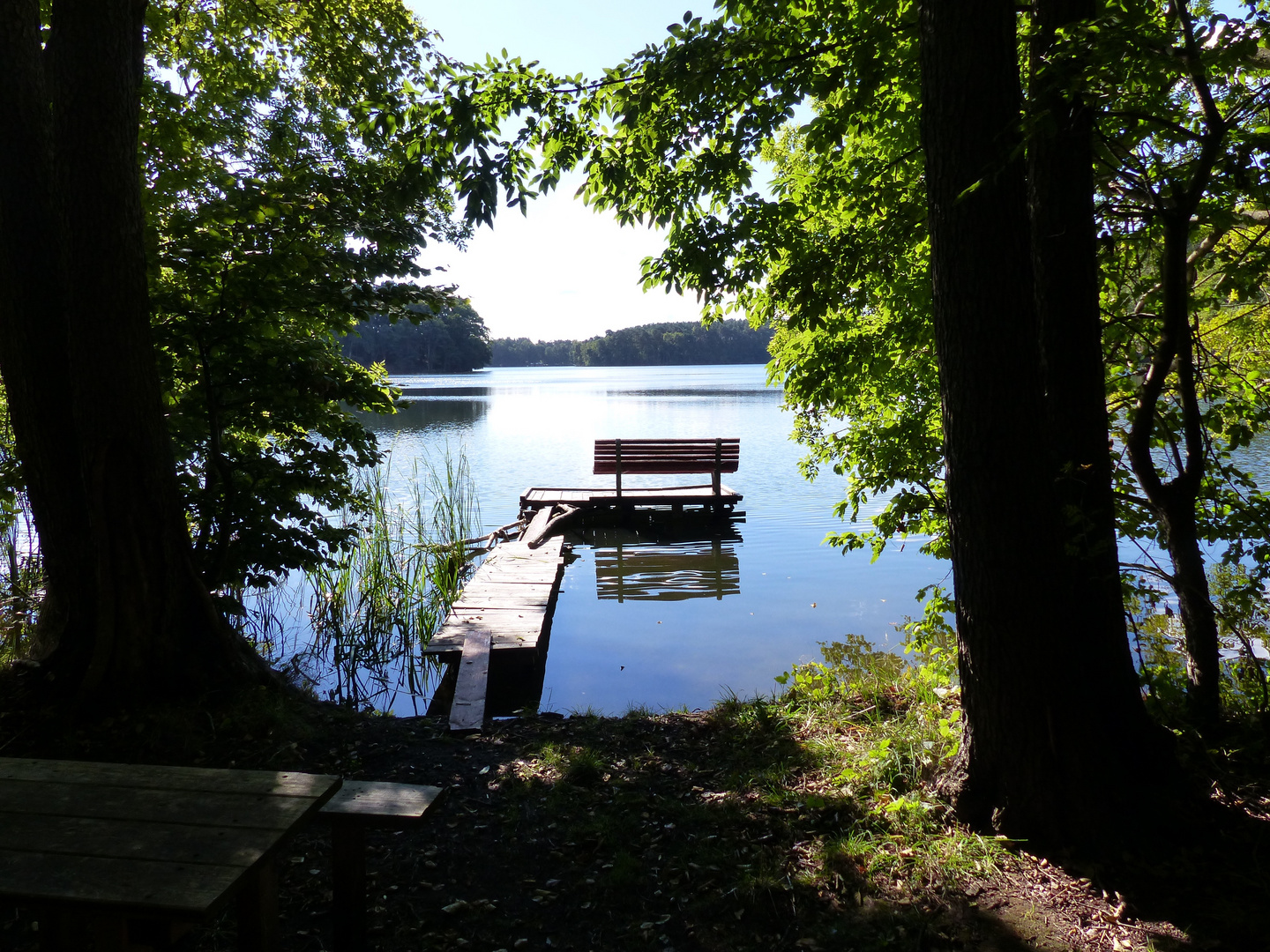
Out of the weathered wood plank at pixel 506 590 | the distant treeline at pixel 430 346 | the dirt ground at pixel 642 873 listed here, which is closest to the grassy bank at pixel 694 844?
the dirt ground at pixel 642 873

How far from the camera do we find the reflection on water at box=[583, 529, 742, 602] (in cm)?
1016

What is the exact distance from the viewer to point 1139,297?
4121mm

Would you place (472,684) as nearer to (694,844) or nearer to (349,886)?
(694,844)

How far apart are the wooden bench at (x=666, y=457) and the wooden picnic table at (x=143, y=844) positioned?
11968 mm

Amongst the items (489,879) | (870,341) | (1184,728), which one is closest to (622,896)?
(489,879)

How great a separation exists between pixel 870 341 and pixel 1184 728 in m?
2.53

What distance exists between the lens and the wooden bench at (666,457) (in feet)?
46.7

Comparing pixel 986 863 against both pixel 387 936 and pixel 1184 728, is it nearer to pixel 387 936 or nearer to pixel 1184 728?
pixel 1184 728

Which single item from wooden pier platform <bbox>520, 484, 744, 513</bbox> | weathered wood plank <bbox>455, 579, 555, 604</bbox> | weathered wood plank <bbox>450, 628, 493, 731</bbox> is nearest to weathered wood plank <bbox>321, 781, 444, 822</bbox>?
weathered wood plank <bbox>450, 628, 493, 731</bbox>

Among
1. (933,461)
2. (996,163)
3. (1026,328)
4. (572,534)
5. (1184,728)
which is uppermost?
(996,163)

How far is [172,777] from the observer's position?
225cm

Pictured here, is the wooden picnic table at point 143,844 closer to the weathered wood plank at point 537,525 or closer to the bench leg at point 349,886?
the bench leg at point 349,886

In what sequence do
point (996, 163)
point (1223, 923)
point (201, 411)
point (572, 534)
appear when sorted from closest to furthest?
point (1223, 923)
point (996, 163)
point (201, 411)
point (572, 534)

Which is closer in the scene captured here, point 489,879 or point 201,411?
point 489,879
